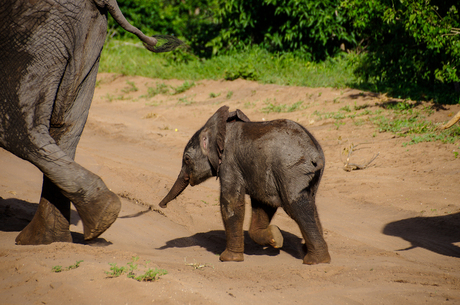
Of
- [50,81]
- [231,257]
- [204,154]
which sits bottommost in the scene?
[231,257]

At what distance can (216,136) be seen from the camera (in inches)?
191

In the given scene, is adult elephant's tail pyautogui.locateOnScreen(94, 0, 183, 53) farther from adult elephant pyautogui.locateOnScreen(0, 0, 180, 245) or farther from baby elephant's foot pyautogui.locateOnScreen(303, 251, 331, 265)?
baby elephant's foot pyautogui.locateOnScreen(303, 251, 331, 265)

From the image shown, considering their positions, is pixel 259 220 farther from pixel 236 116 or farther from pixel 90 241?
pixel 90 241

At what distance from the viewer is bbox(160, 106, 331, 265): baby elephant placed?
442 cm

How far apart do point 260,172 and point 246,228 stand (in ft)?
5.75

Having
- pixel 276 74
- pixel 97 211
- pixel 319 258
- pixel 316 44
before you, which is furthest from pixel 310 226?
pixel 316 44

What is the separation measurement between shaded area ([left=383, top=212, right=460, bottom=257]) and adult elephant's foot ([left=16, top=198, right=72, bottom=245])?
13.0 feet

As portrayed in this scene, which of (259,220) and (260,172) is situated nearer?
(260,172)

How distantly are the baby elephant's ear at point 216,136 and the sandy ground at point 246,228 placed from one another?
1100mm

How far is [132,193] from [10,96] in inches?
121

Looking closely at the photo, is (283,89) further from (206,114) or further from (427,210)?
(427,210)

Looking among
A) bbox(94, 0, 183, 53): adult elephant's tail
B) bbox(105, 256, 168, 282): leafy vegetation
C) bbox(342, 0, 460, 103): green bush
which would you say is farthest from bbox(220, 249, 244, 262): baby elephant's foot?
bbox(342, 0, 460, 103): green bush

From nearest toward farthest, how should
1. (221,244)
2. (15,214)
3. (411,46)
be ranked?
(15,214)
(221,244)
(411,46)

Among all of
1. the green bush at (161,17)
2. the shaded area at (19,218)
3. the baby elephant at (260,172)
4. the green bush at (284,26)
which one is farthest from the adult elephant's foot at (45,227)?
the green bush at (161,17)
